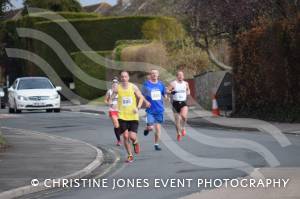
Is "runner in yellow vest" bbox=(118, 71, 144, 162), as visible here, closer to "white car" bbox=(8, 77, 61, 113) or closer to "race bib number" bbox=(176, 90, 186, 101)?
"race bib number" bbox=(176, 90, 186, 101)

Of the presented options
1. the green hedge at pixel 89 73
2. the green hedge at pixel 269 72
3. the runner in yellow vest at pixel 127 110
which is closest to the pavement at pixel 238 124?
the green hedge at pixel 269 72

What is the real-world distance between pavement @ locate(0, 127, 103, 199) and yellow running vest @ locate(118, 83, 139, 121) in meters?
1.01

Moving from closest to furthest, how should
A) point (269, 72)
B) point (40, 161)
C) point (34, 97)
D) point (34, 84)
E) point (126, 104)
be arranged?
1. point (40, 161)
2. point (126, 104)
3. point (269, 72)
4. point (34, 97)
5. point (34, 84)

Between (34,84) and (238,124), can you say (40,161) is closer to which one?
(238,124)

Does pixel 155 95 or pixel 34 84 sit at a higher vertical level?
pixel 155 95

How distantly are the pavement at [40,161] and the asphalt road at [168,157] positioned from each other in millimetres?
438

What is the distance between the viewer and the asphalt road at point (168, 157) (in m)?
10.9

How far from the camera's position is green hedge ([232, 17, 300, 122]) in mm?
23391

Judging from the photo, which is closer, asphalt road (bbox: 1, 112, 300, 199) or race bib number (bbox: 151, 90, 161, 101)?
asphalt road (bbox: 1, 112, 300, 199)

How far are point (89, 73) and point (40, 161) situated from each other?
115 ft

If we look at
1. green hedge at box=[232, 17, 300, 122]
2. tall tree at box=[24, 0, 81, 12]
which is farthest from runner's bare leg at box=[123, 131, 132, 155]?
tall tree at box=[24, 0, 81, 12]

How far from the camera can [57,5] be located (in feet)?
224

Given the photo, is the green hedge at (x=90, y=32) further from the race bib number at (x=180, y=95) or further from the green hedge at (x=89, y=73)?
the race bib number at (x=180, y=95)

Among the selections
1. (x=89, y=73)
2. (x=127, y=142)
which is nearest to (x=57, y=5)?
(x=89, y=73)
